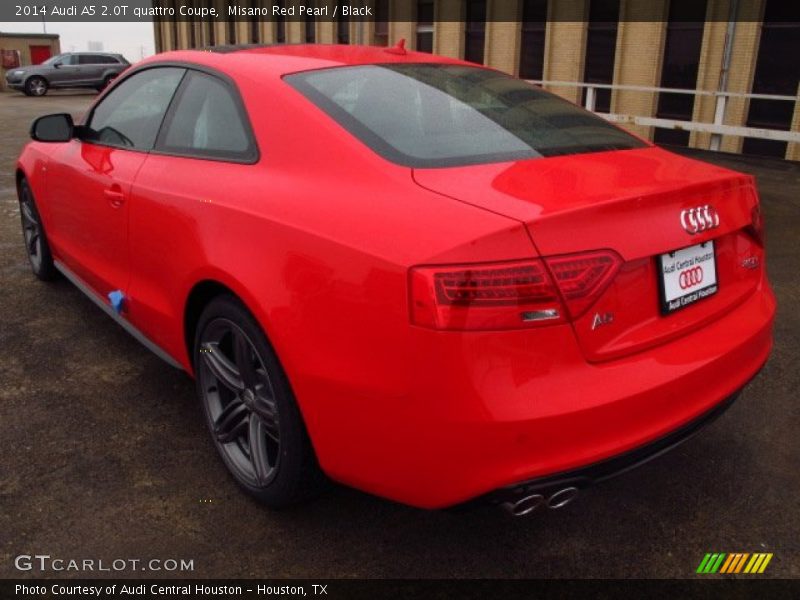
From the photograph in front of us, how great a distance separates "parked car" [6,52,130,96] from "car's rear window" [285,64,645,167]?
2992 cm

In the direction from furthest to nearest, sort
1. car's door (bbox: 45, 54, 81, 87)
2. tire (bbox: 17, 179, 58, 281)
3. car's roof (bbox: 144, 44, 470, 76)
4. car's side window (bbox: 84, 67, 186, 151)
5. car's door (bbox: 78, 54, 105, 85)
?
1. car's door (bbox: 78, 54, 105, 85)
2. car's door (bbox: 45, 54, 81, 87)
3. tire (bbox: 17, 179, 58, 281)
4. car's side window (bbox: 84, 67, 186, 151)
5. car's roof (bbox: 144, 44, 470, 76)

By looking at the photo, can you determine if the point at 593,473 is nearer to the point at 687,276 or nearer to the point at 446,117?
the point at 687,276

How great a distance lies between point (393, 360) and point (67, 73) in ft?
104

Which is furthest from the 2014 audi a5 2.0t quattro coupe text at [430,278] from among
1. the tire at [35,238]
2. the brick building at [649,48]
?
the brick building at [649,48]

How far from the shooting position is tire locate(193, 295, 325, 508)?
7.58 ft

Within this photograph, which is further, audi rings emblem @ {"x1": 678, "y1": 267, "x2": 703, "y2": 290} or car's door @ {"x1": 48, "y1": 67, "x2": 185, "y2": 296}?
car's door @ {"x1": 48, "y1": 67, "x2": 185, "y2": 296}

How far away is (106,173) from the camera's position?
336cm

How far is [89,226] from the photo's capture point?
3.60m

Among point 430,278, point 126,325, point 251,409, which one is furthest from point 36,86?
point 430,278

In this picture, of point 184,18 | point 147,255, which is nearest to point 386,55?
point 147,255

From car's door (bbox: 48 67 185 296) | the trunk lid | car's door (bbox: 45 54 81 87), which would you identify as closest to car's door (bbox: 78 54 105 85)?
car's door (bbox: 45 54 81 87)

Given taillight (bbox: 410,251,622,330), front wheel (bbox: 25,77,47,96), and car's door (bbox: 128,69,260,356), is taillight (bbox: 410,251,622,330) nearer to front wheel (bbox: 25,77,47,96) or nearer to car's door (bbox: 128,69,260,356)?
car's door (bbox: 128,69,260,356)

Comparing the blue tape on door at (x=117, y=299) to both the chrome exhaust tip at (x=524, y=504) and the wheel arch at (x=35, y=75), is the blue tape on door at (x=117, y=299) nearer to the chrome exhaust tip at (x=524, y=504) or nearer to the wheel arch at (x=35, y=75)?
the chrome exhaust tip at (x=524, y=504)

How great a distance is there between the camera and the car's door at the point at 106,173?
323 cm
